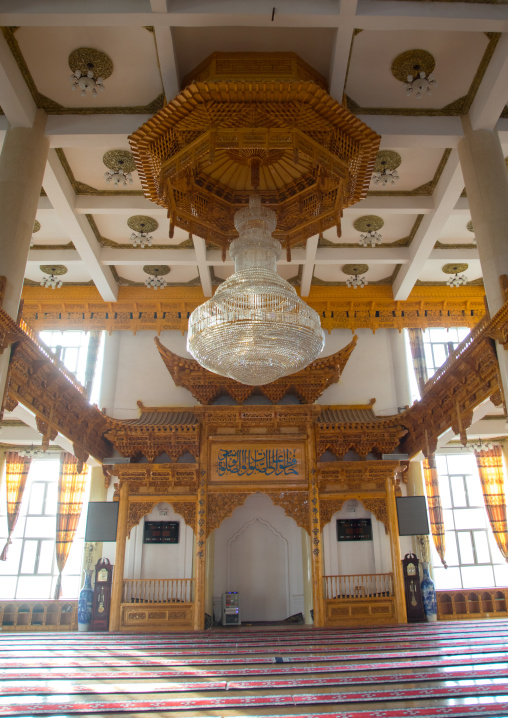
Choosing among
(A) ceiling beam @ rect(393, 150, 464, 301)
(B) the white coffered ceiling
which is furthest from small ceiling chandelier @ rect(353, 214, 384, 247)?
(A) ceiling beam @ rect(393, 150, 464, 301)

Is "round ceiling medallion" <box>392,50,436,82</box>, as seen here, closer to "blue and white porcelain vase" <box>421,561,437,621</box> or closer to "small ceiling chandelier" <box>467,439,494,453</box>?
"blue and white porcelain vase" <box>421,561,437,621</box>

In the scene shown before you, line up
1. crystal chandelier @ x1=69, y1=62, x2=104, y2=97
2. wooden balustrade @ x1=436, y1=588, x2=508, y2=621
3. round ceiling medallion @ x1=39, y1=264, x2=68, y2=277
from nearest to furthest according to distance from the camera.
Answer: crystal chandelier @ x1=69, y1=62, x2=104, y2=97, round ceiling medallion @ x1=39, y1=264, x2=68, y2=277, wooden balustrade @ x1=436, y1=588, x2=508, y2=621

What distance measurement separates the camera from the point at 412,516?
8.27 metres

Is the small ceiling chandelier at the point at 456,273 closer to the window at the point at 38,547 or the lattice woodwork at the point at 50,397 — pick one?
the lattice woodwork at the point at 50,397

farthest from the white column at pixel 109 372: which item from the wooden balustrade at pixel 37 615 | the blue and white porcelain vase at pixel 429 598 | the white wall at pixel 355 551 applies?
the blue and white porcelain vase at pixel 429 598

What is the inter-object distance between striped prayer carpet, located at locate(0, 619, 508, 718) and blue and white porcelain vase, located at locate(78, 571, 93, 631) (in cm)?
149

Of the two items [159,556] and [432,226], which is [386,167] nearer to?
[432,226]

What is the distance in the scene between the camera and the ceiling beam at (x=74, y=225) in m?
6.20

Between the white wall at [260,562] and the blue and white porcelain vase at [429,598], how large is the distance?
6.31 feet

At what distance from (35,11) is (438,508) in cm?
915

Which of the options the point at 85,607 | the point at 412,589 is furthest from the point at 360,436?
the point at 85,607

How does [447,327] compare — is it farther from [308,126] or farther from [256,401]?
[308,126]

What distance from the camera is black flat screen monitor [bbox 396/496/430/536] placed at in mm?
8195

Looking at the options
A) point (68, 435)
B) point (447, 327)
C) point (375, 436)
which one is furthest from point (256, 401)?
point (447, 327)
